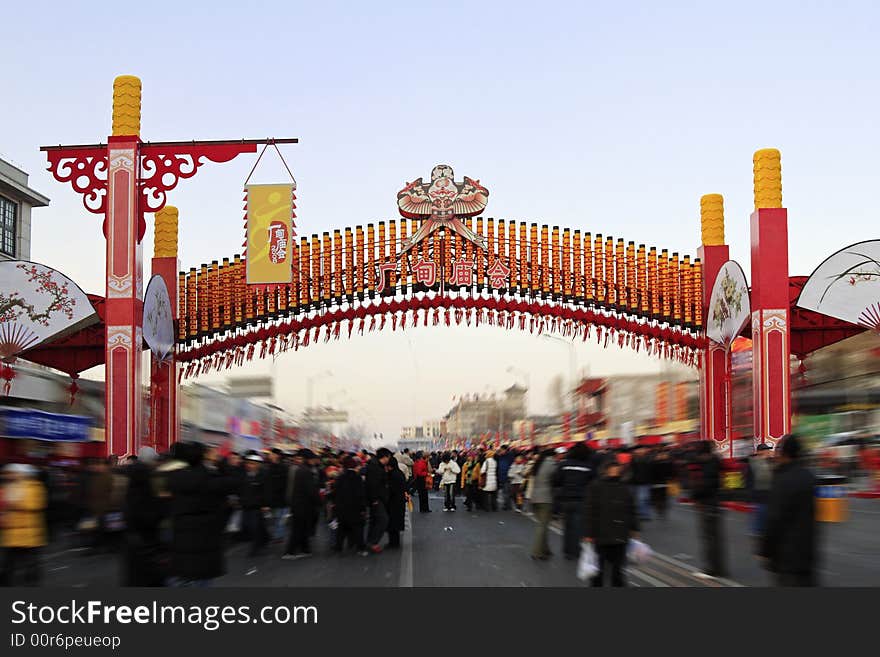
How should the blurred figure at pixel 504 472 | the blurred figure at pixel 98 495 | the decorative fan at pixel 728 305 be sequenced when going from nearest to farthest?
the blurred figure at pixel 98 495, the decorative fan at pixel 728 305, the blurred figure at pixel 504 472

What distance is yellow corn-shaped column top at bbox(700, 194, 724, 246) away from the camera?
32656 millimetres

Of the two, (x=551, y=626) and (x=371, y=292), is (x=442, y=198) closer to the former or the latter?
(x=371, y=292)

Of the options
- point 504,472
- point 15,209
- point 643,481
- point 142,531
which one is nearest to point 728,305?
point 504,472

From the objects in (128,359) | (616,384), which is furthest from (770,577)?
(616,384)

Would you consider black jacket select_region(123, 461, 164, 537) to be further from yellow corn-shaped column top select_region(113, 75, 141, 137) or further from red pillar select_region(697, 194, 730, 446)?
red pillar select_region(697, 194, 730, 446)

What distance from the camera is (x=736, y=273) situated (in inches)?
1163

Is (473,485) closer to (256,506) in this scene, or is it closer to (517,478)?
(517,478)

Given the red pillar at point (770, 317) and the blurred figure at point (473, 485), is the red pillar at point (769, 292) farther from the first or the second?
the blurred figure at point (473, 485)

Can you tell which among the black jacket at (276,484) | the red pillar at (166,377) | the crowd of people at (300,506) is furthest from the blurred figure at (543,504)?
the red pillar at (166,377)

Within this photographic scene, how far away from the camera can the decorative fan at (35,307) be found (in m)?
26.2

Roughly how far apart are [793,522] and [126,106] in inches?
860

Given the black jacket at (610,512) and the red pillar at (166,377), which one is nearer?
the black jacket at (610,512)

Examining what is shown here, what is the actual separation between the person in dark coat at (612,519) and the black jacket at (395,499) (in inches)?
328

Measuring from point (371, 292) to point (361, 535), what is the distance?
41.9 feet
